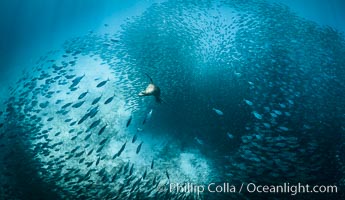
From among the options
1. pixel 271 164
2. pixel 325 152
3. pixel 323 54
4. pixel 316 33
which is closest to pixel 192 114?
pixel 271 164

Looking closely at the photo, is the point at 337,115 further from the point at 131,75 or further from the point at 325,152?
the point at 131,75

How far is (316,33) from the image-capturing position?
15680 millimetres

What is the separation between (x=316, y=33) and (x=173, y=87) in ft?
36.2

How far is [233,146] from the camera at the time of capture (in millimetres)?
11180

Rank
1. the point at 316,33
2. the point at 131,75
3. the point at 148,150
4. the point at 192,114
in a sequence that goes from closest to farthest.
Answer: the point at 148,150
the point at 192,114
the point at 131,75
the point at 316,33

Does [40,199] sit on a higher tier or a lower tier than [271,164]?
lower

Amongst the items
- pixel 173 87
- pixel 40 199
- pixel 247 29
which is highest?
pixel 247 29

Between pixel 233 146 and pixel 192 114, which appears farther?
pixel 192 114

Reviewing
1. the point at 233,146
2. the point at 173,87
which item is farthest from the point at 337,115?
the point at 173,87

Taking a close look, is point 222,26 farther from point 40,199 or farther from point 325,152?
point 40,199

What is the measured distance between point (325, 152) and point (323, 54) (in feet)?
22.8

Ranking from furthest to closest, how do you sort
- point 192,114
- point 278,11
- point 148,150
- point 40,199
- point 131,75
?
1. point 278,11
2. point 131,75
3. point 192,114
4. point 148,150
5. point 40,199

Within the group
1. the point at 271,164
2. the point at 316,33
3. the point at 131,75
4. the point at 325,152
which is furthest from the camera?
the point at 316,33

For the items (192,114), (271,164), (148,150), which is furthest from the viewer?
(192,114)
